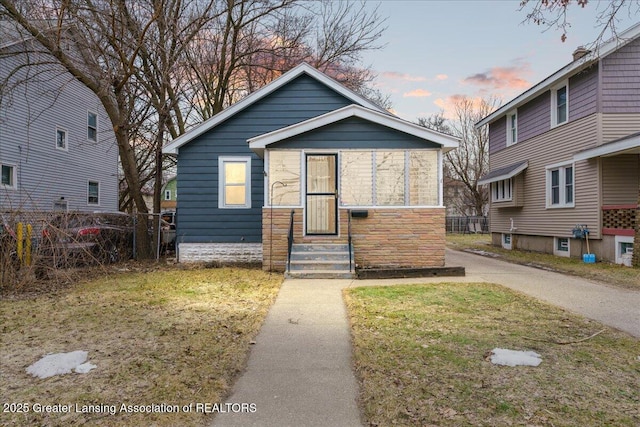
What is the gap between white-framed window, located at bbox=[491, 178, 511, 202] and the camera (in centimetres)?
1736

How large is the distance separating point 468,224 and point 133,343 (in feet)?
103

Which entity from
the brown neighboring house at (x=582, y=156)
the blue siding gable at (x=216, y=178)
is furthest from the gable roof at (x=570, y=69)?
the blue siding gable at (x=216, y=178)

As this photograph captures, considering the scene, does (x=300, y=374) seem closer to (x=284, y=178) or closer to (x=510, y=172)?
(x=284, y=178)

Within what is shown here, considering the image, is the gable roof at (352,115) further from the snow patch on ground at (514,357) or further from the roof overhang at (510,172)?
the roof overhang at (510,172)

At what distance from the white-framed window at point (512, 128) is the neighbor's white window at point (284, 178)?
38.2 ft

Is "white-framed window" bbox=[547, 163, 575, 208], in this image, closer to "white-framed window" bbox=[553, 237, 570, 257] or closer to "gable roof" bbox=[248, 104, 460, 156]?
"white-framed window" bbox=[553, 237, 570, 257]

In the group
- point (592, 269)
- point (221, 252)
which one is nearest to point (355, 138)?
point (221, 252)

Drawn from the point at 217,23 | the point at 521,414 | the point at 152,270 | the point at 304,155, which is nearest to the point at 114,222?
the point at 152,270

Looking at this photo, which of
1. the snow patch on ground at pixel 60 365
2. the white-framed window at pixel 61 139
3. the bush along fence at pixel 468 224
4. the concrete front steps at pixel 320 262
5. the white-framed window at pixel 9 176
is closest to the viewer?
the snow patch on ground at pixel 60 365

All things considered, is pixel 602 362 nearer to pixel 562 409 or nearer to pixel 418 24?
pixel 562 409

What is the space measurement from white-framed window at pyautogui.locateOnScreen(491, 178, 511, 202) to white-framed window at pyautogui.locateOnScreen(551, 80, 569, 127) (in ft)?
12.0

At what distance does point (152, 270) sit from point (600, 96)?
13.5m

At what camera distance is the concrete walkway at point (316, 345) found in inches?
117

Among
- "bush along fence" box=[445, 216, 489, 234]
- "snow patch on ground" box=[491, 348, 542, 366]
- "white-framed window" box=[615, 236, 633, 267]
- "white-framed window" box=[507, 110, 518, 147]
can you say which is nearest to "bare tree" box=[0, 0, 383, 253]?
"white-framed window" box=[507, 110, 518, 147]
